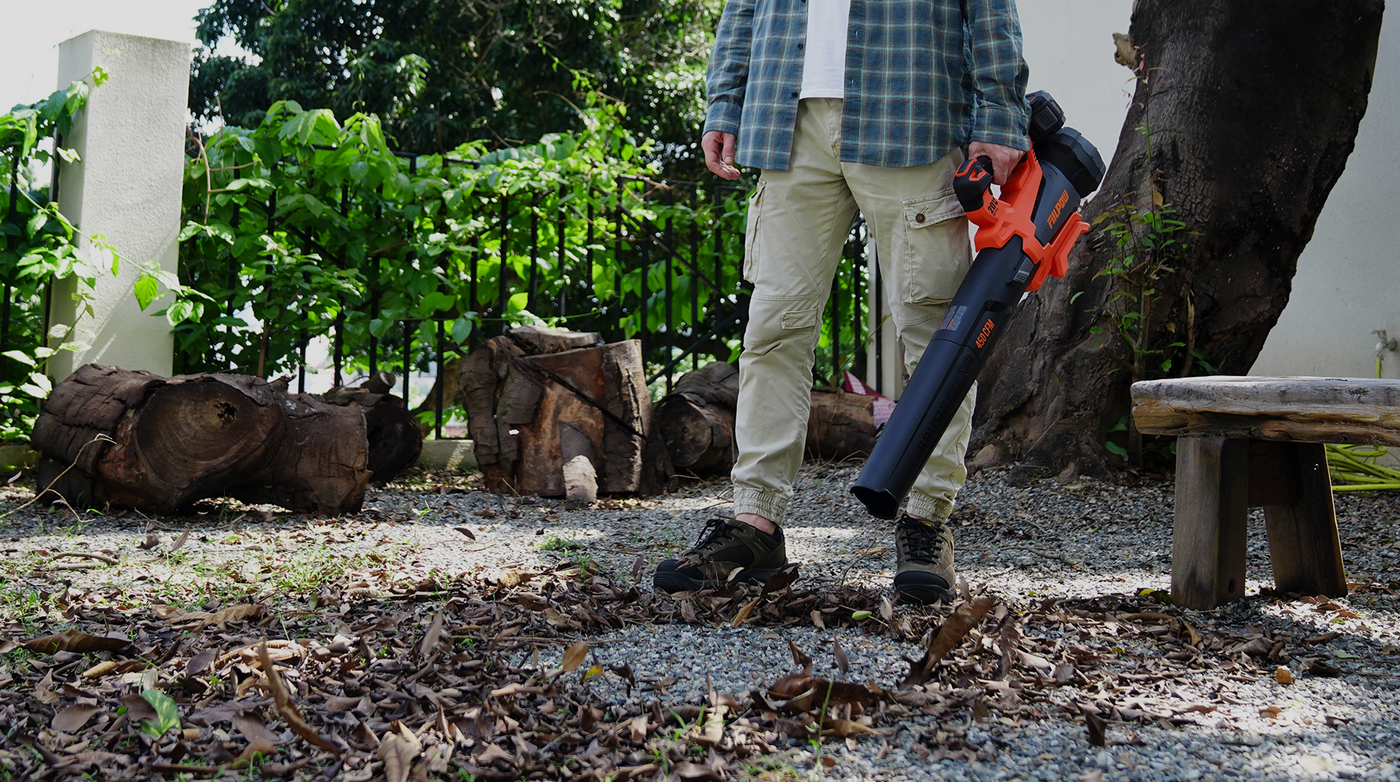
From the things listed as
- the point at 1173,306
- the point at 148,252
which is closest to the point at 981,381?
the point at 1173,306

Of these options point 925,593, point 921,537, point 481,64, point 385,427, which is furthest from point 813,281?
point 481,64

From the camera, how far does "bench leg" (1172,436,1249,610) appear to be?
6.75ft

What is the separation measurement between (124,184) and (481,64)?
830 cm

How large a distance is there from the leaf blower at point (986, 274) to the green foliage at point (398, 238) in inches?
117

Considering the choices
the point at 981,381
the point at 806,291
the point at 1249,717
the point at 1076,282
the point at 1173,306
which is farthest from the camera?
the point at 981,381

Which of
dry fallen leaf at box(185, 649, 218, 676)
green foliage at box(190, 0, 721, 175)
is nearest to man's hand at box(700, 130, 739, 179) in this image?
dry fallen leaf at box(185, 649, 218, 676)

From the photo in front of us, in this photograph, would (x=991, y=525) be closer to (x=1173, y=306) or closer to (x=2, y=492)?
(x=1173, y=306)

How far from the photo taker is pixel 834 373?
5.54 metres

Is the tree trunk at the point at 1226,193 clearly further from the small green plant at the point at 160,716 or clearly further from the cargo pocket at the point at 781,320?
the small green plant at the point at 160,716

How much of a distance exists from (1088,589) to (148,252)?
3.83 m

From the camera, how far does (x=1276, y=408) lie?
1903mm

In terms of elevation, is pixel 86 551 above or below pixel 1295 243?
below

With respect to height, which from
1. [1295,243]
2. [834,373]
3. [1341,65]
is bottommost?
[834,373]

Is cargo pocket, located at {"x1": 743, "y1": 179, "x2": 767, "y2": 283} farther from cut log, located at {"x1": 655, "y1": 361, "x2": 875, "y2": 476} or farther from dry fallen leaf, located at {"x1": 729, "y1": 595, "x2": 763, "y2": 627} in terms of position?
cut log, located at {"x1": 655, "y1": 361, "x2": 875, "y2": 476}
